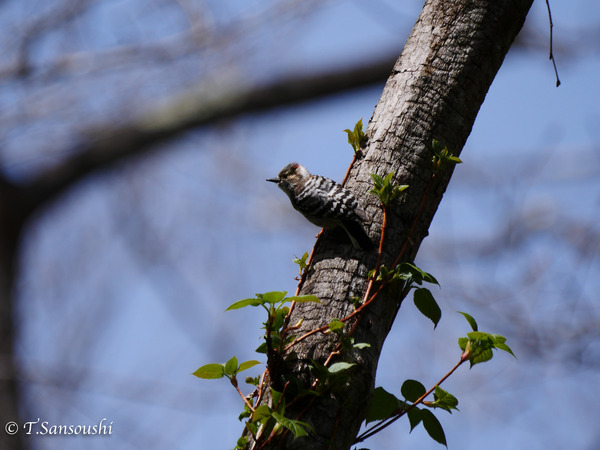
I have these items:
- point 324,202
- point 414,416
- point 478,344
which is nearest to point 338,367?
point 414,416

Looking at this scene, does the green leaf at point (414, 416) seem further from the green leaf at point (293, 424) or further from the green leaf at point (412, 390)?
the green leaf at point (293, 424)

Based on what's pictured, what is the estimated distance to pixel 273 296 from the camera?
1.76 meters

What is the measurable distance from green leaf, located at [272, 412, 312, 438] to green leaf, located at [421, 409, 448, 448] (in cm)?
44

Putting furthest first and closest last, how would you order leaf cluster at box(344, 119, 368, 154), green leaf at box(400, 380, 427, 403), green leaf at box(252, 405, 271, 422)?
leaf cluster at box(344, 119, 368, 154), green leaf at box(400, 380, 427, 403), green leaf at box(252, 405, 271, 422)

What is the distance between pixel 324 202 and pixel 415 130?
0.76 metres

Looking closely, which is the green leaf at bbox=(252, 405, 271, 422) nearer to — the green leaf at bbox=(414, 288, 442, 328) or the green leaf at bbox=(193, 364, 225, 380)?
the green leaf at bbox=(193, 364, 225, 380)

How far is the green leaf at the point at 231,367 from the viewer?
1833mm

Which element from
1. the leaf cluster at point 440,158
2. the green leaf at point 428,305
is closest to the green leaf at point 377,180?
the leaf cluster at point 440,158

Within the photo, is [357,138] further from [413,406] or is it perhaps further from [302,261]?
[413,406]

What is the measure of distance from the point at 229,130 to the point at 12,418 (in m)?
4.23

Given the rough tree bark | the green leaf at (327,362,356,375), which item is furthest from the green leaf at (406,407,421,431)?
the green leaf at (327,362,356,375)

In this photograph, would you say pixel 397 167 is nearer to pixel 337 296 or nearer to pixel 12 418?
pixel 337 296

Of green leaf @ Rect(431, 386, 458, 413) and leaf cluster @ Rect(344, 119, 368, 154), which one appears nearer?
green leaf @ Rect(431, 386, 458, 413)

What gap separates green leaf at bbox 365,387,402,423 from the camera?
76.3 inches
